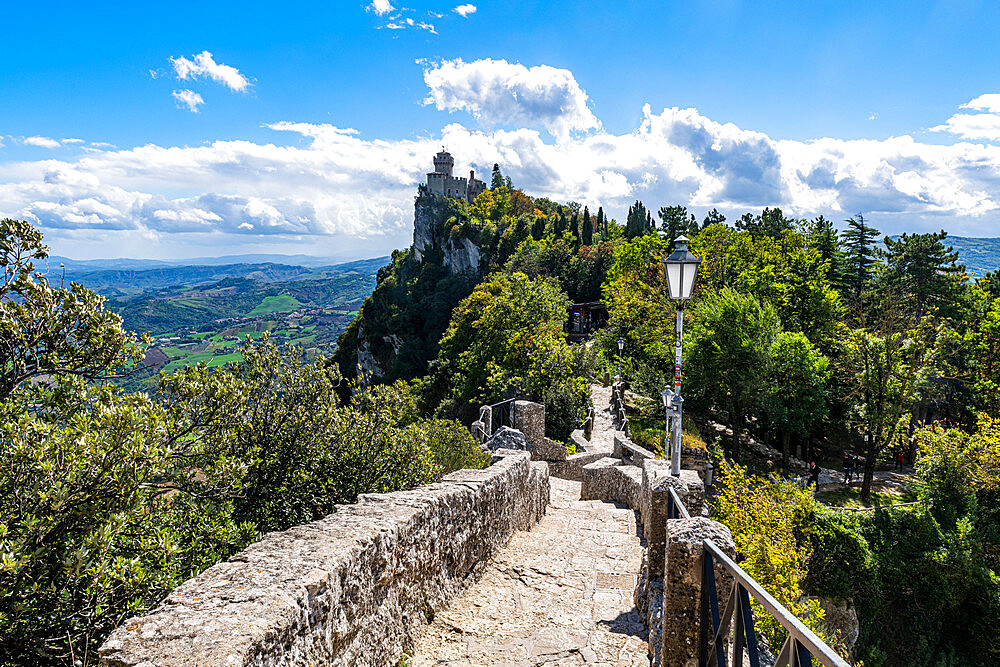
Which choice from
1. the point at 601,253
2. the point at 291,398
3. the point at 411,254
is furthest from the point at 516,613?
the point at 411,254

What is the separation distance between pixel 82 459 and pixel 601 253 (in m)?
59.6

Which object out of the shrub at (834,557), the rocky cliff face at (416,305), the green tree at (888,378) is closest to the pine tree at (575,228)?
the rocky cliff face at (416,305)

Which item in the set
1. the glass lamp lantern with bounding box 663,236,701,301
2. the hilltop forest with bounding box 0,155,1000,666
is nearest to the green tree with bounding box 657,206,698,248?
the hilltop forest with bounding box 0,155,1000,666

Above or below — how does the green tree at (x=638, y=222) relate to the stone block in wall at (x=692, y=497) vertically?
above

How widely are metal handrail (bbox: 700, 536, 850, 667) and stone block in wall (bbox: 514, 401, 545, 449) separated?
13344mm

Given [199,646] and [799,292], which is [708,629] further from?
[799,292]

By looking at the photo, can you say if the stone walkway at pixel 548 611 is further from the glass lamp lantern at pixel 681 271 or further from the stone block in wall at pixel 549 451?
the stone block in wall at pixel 549 451

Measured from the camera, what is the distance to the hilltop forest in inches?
164

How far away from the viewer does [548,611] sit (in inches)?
226

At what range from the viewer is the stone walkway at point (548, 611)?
4.75m

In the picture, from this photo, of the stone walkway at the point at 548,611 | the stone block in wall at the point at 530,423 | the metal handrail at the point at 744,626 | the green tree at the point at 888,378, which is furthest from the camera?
the green tree at the point at 888,378

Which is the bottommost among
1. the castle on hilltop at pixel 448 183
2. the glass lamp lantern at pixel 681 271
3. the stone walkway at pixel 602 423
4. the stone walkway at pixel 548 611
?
the stone walkway at pixel 602 423

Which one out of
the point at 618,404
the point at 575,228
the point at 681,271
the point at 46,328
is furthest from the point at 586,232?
the point at 46,328

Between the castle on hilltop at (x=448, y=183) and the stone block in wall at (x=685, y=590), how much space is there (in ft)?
367
